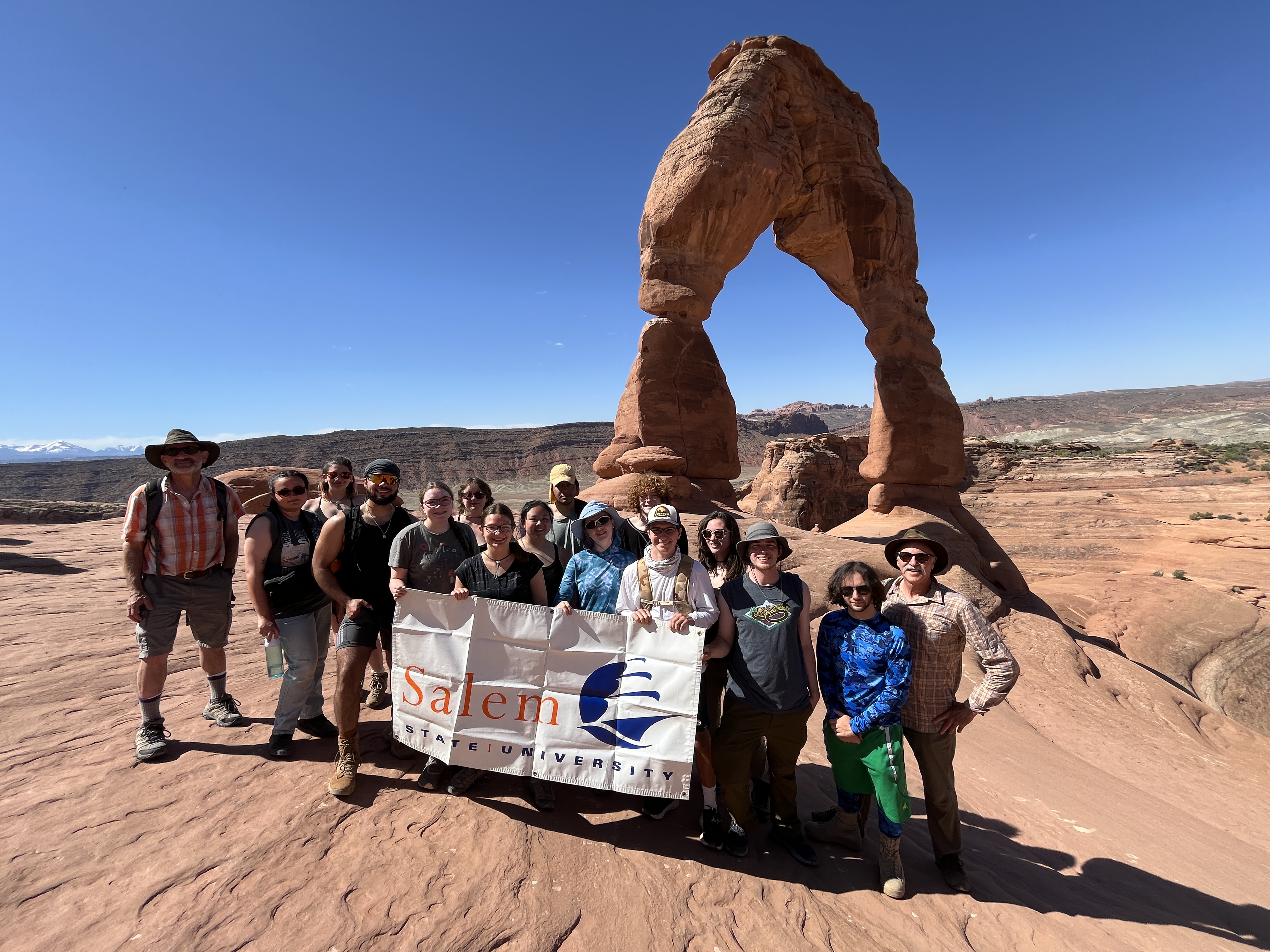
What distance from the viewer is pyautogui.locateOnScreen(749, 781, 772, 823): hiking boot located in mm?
3203

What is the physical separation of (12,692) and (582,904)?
4.80 m

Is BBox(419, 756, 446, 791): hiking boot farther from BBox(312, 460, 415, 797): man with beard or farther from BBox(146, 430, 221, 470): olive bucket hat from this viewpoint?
BBox(146, 430, 221, 470): olive bucket hat

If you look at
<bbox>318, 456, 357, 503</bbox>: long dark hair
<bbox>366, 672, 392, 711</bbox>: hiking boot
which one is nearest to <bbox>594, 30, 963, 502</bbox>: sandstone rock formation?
<bbox>318, 456, 357, 503</bbox>: long dark hair

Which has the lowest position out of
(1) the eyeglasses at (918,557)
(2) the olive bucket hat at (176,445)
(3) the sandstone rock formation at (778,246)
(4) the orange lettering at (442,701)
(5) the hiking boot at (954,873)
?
(5) the hiking boot at (954,873)

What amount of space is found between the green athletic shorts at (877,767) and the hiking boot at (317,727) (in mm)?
3027

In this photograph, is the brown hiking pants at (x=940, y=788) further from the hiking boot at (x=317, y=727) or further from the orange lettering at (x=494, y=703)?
the hiking boot at (x=317, y=727)

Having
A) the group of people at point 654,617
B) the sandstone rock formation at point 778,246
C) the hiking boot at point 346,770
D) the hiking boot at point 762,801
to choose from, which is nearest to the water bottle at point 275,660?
the group of people at point 654,617

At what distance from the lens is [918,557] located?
289cm

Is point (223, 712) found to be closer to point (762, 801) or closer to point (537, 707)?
point (537, 707)

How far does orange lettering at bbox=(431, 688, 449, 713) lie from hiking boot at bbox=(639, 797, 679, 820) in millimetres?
1218

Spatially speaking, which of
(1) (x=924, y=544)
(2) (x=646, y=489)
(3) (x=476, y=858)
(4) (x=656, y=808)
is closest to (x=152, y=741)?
(3) (x=476, y=858)

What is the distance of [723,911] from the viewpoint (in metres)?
2.47

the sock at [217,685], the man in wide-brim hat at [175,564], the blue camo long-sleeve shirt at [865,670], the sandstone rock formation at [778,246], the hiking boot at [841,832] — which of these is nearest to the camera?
the blue camo long-sleeve shirt at [865,670]

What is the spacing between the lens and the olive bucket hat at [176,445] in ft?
10.8
